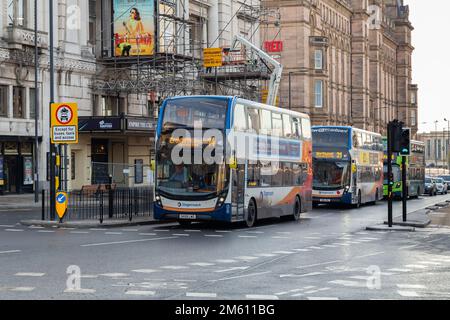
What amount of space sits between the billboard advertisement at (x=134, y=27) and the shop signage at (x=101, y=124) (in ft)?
13.5

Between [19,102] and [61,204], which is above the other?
[19,102]

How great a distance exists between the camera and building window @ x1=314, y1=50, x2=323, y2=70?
272 ft

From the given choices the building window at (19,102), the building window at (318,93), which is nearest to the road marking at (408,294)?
the building window at (19,102)

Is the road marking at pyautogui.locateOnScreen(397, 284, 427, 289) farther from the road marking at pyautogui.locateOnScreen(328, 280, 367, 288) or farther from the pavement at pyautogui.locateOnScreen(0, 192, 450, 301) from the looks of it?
the road marking at pyautogui.locateOnScreen(328, 280, 367, 288)

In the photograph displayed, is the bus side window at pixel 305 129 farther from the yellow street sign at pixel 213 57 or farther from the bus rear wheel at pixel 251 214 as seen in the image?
the yellow street sign at pixel 213 57

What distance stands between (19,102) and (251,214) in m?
19.3

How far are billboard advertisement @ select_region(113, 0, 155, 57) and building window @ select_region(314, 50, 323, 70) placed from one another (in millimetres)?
38783

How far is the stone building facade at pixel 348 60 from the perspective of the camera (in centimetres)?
8144

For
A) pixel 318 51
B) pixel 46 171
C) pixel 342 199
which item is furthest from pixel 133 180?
pixel 318 51

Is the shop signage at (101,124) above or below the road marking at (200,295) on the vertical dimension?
above

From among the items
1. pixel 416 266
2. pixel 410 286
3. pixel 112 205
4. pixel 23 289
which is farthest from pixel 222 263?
pixel 112 205

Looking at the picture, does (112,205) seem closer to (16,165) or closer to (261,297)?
(16,165)

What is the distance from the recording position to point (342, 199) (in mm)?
39125

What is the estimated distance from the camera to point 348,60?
323 feet
